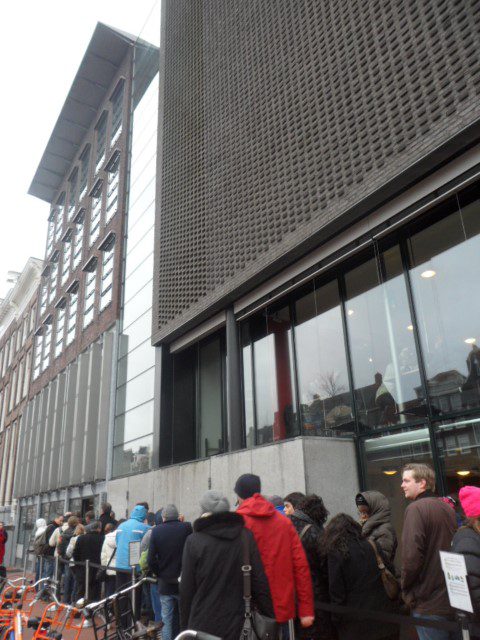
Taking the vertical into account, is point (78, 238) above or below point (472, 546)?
above

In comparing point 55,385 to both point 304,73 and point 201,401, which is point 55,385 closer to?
point 201,401

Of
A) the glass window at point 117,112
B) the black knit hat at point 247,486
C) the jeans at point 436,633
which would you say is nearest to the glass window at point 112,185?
the glass window at point 117,112

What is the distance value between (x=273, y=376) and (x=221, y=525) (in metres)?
9.35

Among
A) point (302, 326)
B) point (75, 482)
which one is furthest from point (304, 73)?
point (75, 482)

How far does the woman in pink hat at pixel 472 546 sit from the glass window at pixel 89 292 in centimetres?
2378

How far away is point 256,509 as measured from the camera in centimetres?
448

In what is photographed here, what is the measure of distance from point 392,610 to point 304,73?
1113 centimetres

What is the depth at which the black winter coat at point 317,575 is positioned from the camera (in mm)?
4957

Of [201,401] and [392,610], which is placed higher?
[201,401]

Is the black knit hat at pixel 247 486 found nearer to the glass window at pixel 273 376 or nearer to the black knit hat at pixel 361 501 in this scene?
the black knit hat at pixel 361 501

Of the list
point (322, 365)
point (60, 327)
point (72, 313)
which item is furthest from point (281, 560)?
point (60, 327)

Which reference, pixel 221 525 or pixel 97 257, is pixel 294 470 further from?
pixel 97 257

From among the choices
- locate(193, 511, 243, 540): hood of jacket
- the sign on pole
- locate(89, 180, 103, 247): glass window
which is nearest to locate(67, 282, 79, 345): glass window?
locate(89, 180, 103, 247): glass window

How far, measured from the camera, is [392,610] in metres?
4.93
